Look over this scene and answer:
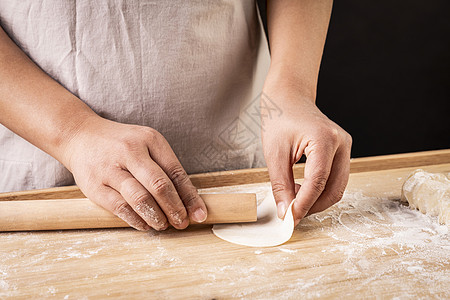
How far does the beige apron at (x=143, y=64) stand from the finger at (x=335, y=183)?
0.41 m

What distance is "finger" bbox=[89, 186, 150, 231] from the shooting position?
0.85 m

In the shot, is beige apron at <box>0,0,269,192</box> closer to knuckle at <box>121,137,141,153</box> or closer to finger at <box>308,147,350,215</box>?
knuckle at <box>121,137,141,153</box>

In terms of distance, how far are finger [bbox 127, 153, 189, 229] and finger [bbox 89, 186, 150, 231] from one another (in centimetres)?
6

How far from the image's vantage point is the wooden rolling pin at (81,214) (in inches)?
35.2

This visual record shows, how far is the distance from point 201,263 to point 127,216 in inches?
7.4

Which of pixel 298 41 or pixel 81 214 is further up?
pixel 298 41

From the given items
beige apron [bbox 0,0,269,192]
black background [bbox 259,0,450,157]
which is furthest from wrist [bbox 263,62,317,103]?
black background [bbox 259,0,450,157]

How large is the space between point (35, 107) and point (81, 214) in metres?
0.26

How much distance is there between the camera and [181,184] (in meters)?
0.87

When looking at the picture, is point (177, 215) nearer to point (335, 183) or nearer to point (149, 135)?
point (149, 135)

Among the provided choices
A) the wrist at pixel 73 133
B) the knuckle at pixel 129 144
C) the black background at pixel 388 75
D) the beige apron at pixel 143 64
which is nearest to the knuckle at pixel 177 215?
the knuckle at pixel 129 144

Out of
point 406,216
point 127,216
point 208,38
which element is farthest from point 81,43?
point 406,216

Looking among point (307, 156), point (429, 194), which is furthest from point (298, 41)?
point (429, 194)

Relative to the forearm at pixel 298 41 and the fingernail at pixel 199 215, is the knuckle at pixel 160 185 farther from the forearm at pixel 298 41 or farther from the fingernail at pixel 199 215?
the forearm at pixel 298 41
